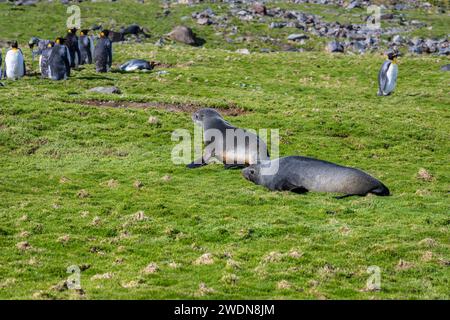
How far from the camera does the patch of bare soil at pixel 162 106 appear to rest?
30375 millimetres

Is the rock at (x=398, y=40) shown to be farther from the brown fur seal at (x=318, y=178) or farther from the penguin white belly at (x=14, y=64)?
the brown fur seal at (x=318, y=178)

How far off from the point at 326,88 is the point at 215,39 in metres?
38.7

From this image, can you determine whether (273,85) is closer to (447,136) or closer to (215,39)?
(447,136)

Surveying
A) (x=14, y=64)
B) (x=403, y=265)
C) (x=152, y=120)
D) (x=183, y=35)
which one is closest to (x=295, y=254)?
(x=403, y=265)

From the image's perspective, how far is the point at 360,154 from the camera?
24.7m

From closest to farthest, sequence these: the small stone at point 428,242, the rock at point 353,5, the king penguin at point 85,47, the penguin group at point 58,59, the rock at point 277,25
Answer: the small stone at point 428,242
the penguin group at point 58,59
the king penguin at point 85,47
the rock at point 277,25
the rock at point 353,5

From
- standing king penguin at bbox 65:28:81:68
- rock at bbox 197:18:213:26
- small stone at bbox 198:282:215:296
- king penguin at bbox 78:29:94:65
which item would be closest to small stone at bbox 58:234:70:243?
small stone at bbox 198:282:215:296

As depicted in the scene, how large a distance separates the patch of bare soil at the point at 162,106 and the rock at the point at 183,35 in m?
44.5

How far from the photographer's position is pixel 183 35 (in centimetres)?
7488

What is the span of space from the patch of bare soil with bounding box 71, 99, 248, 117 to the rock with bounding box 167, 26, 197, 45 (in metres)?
44.5

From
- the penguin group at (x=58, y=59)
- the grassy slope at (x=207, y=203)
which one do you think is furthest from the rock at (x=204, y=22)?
the grassy slope at (x=207, y=203)

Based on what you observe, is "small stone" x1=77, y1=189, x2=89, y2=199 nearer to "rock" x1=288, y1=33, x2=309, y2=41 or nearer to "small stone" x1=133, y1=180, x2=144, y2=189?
"small stone" x1=133, y1=180, x2=144, y2=189
